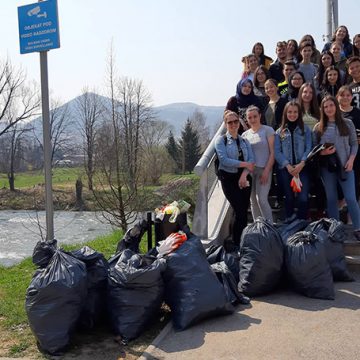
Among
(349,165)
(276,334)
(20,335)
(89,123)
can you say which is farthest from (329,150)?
(89,123)

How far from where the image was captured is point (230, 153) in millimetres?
5074

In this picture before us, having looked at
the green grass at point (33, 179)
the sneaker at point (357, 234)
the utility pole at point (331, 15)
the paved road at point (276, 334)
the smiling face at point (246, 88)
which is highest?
the utility pole at point (331, 15)

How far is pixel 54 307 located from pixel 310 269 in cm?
216

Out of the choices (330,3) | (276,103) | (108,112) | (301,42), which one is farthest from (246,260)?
(108,112)

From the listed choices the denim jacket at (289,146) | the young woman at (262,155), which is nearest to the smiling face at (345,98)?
the denim jacket at (289,146)

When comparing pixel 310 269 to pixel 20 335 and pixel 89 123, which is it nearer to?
pixel 20 335

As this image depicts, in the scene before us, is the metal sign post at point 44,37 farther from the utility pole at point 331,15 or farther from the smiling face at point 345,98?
the utility pole at point 331,15

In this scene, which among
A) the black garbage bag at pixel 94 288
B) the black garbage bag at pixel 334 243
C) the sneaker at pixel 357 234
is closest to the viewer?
the black garbage bag at pixel 94 288

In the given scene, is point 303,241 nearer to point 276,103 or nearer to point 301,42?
point 276,103

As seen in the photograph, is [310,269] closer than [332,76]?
Yes

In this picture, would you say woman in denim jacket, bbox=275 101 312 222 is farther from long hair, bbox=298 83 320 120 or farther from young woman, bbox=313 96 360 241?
long hair, bbox=298 83 320 120

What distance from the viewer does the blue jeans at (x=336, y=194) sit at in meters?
5.05

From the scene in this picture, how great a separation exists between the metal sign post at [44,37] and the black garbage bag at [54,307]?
0.74 metres

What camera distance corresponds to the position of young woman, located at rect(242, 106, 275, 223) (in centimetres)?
518
